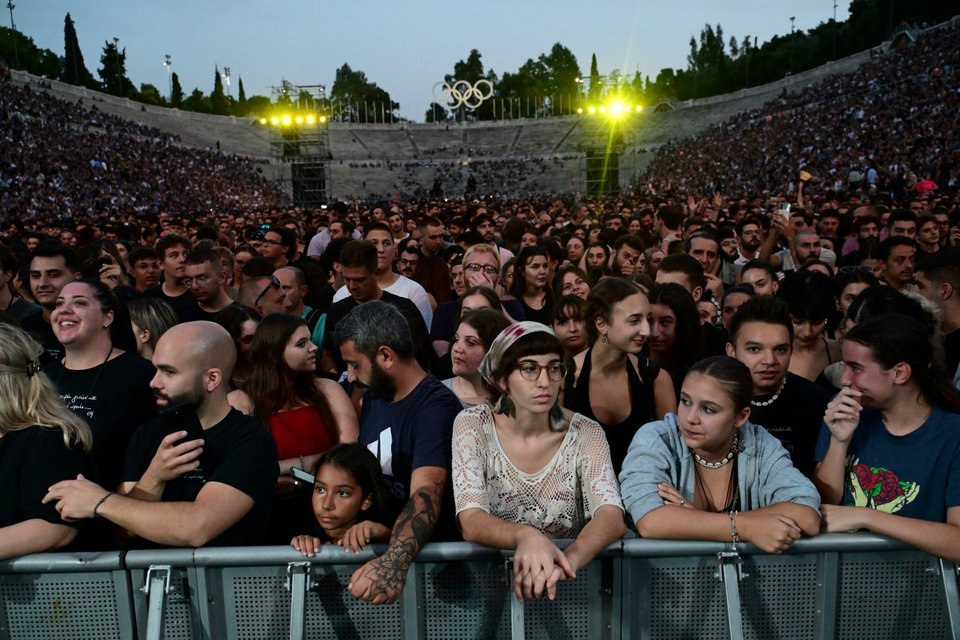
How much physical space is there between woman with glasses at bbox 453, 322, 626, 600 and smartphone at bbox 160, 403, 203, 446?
3.26 feet

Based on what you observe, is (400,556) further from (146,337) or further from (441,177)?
(441,177)

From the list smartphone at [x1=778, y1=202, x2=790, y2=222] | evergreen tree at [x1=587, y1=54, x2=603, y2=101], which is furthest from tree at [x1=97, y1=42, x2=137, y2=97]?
smartphone at [x1=778, y1=202, x2=790, y2=222]

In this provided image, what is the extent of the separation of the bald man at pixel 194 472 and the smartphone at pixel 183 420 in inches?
0.9

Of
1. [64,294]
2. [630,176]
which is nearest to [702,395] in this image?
[64,294]

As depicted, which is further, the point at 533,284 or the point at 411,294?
the point at 533,284

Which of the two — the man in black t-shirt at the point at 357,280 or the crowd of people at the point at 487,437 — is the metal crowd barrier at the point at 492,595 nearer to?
the crowd of people at the point at 487,437

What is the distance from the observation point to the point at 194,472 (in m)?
3.05

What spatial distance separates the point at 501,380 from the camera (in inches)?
122

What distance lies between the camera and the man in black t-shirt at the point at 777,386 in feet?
12.0

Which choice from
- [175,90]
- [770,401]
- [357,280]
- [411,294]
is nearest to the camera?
[770,401]

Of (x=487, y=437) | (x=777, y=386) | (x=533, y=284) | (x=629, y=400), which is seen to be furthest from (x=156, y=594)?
(x=533, y=284)

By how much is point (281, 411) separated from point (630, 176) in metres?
61.5

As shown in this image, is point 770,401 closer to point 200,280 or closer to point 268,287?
point 268,287

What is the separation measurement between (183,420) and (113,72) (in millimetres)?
89578
